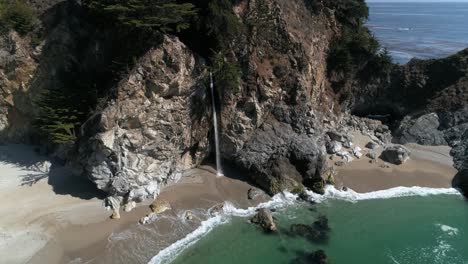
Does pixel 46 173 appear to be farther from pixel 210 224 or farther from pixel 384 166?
pixel 384 166

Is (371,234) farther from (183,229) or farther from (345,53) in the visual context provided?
(345,53)

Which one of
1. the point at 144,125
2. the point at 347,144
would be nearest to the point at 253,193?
the point at 144,125

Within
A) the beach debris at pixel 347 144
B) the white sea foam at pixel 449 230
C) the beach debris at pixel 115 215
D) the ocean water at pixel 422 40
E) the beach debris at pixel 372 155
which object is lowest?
the white sea foam at pixel 449 230

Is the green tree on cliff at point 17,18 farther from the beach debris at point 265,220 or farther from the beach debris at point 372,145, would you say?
the beach debris at point 372,145

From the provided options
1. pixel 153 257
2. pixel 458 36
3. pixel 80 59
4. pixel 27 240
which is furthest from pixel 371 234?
pixel 458 36

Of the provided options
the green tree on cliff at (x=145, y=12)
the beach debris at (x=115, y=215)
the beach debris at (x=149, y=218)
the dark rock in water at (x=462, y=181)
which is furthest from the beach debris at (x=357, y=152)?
the beach debris at (x=115, y=215)

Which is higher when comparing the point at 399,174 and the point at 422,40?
the point at 422,40
